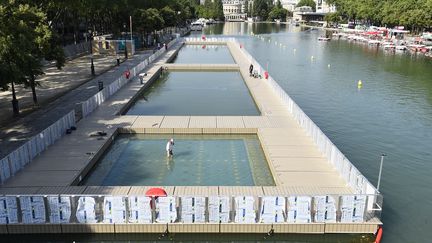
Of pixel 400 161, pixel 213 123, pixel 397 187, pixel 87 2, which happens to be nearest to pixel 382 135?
pixel 400 161

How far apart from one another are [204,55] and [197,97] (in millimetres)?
41825

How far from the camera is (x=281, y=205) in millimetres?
19297

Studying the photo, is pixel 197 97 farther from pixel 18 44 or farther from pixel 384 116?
pixel 18 44

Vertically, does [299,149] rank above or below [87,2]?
below

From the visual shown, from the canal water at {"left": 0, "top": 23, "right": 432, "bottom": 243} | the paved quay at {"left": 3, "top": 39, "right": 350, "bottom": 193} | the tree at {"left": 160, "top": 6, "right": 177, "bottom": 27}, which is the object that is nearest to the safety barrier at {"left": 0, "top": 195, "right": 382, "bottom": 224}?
the canal water at {"left": 0, "top": 23, "right": 432, "bottom": 243}

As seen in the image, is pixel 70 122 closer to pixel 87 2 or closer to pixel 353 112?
pixel 353 112

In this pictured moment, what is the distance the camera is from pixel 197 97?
48.5 metres

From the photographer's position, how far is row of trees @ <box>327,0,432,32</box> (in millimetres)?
116875

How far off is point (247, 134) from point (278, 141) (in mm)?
4253

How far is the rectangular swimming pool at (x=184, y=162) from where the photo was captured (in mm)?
25562

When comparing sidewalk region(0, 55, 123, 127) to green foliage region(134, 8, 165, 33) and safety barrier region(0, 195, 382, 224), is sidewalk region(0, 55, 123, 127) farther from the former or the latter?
green foliage region(134, 8, 165, 33)

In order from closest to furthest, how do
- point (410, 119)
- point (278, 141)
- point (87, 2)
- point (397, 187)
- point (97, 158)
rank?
point (397, 187), point (97, 158), point (278, 141), point (410, 119), point (87, 2)

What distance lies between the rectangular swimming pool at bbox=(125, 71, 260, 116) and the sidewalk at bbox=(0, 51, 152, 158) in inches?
233

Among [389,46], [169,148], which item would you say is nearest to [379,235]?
[169,148]
